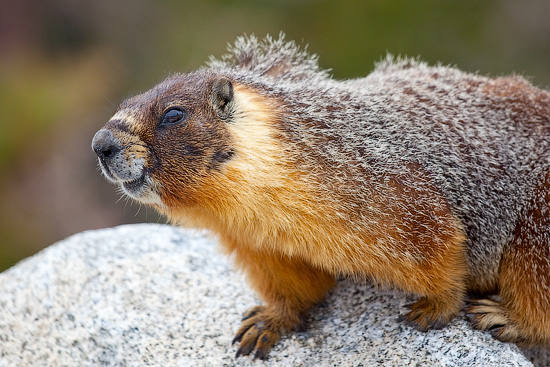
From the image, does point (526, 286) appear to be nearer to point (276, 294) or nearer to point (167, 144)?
point (276, 294)

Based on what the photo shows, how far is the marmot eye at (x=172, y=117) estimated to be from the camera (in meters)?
4.50

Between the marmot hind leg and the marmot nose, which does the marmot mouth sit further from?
the marmot hind leg

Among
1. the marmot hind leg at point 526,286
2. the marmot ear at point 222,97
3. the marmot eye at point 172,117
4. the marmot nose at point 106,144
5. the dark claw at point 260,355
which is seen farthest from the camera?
the dark claw at point 260,355

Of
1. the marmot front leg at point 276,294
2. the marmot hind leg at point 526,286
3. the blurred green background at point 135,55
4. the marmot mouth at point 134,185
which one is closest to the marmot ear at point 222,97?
the marmot mouth at point 134,185

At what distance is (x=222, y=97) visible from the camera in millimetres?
4625

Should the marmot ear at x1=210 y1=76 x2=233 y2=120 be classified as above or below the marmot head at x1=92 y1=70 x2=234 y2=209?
above

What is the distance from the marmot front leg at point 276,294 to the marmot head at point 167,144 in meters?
0.85

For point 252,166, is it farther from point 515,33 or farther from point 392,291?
point 515,33

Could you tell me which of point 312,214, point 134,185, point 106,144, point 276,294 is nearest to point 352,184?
point 312,214

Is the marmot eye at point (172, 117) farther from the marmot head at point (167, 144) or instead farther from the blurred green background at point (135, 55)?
the blurred green background at point (135, 55)

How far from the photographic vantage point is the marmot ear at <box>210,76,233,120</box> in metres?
4.61

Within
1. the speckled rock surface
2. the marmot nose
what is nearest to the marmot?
the marmot nose

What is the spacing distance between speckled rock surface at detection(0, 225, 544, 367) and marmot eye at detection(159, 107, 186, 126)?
1.29m

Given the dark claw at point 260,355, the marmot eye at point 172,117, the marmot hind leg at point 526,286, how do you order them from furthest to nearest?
the dark claw at point 260,355
the marmot hind leg at point 526,286
the marmot eye at point 172,117
